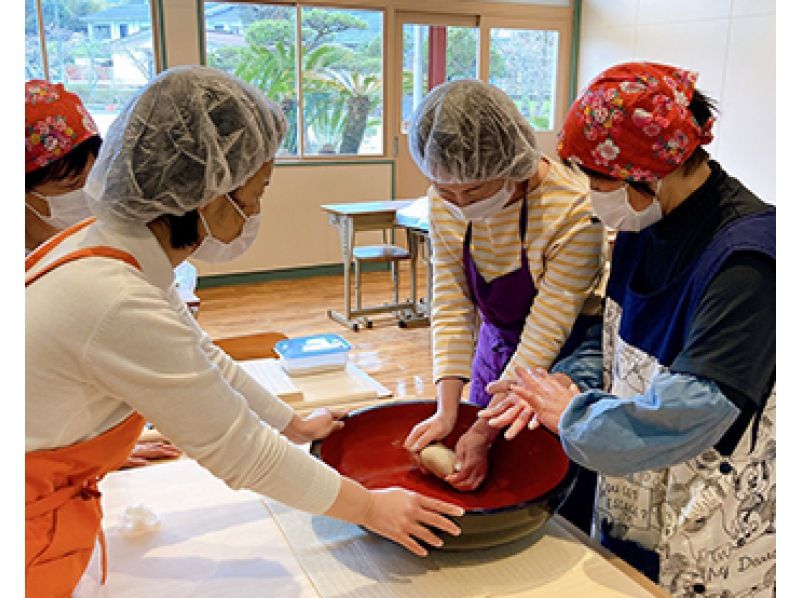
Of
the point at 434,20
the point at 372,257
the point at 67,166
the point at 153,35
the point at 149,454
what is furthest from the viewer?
the point at 434,20

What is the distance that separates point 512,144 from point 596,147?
321mm

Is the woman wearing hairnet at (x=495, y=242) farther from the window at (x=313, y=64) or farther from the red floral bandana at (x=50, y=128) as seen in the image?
the window at (x=313, y=64)

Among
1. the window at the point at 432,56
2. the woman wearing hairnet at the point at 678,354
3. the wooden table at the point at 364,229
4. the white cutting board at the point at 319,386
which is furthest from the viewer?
the window at the point at 432,56

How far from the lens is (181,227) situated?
0.94 meters

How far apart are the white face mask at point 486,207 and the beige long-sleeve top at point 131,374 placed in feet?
2.15

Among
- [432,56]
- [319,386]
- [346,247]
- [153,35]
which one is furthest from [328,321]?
[319,386]

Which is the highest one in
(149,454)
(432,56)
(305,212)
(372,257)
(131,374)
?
(432,56)

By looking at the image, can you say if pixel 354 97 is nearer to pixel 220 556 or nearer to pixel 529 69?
pixel 529 69

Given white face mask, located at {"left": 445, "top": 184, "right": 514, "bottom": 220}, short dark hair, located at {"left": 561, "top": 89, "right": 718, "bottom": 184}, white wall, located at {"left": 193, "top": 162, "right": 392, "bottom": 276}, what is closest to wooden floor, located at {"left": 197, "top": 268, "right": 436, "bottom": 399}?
white wall, located at {"left": 193, "top": 162, "right": 392, "bottom": 276}

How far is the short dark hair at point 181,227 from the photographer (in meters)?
0.94

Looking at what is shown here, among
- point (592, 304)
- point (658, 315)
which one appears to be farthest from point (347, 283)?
point (658, 315)

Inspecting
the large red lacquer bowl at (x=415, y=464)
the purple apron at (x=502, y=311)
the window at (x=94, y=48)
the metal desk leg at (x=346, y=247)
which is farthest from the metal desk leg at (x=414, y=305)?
the large red lacquer bowl at (x=415, y=464)

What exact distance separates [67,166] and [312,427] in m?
0.76

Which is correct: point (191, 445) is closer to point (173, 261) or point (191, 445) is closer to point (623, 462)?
point (173, 261)
